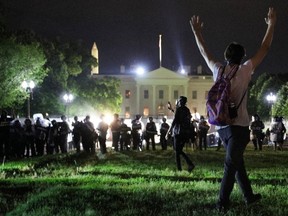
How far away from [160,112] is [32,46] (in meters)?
77.8

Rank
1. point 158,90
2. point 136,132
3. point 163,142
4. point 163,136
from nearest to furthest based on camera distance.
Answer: point 163,142
point 163,136
point 136,132
point 158,90

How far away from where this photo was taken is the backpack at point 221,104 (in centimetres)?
586

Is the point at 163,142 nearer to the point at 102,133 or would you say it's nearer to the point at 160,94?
the point at 102,133

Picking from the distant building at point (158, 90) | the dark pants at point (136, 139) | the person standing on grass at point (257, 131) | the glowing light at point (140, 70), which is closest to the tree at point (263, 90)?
the distant building at point (158, 90)

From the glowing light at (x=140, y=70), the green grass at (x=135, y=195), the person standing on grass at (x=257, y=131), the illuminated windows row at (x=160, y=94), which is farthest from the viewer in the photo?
the glowing light at (x=140, y=70)

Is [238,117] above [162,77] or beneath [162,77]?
beneath

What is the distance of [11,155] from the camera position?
72.4ft

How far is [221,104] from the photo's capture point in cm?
585

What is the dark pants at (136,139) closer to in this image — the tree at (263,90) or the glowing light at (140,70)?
the tree at (263,90)

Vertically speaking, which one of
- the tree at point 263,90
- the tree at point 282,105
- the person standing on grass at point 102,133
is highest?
the tree at point 263,90

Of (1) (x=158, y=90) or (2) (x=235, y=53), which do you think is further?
(1) (x=158, y=90)

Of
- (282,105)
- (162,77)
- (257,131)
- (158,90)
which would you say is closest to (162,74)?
(162,77)

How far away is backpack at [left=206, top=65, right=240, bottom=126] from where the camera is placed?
5.86 metres

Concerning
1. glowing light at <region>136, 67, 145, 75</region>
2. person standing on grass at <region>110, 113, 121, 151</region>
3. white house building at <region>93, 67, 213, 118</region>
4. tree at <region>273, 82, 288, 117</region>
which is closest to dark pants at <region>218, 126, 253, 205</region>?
person standing on grass at <region>110, 113, 121, 151</region>
